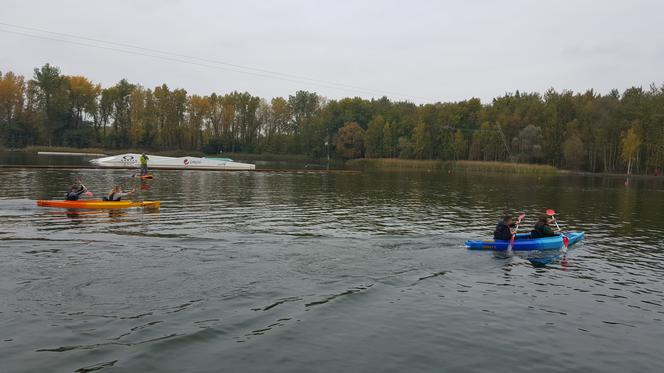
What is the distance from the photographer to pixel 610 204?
4434 cm

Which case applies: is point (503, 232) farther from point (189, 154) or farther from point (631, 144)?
point (189, 154)

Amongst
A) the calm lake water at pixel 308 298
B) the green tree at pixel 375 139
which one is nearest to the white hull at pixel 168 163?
the calm lake water at pixel 308 298

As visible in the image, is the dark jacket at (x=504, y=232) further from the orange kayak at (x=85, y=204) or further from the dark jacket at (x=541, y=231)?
the orange kayak at (x=85, y=204)

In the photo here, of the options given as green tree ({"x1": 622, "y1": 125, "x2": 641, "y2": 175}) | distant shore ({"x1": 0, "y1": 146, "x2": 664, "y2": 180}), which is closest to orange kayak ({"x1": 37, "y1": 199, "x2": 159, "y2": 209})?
distant shore ({"x1": 0, "y1": 146, "x2": 664, "y2": 180})

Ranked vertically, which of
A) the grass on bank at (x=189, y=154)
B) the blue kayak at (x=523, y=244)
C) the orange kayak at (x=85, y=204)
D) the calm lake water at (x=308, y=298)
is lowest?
the calm lake water at (x=308, y=298)

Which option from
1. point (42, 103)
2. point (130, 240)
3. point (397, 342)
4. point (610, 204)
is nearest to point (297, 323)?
point (397, 342)

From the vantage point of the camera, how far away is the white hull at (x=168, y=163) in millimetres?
79438

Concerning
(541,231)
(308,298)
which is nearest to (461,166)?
(541,231)

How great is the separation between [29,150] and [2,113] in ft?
57.8

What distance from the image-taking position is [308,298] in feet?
48.6

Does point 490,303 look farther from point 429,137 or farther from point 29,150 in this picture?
point 29,150

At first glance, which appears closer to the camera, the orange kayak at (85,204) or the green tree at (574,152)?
the orange kayak at (85,204)

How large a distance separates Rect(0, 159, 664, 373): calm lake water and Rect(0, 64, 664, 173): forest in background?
278ft

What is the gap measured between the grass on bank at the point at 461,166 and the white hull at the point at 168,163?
120ft
